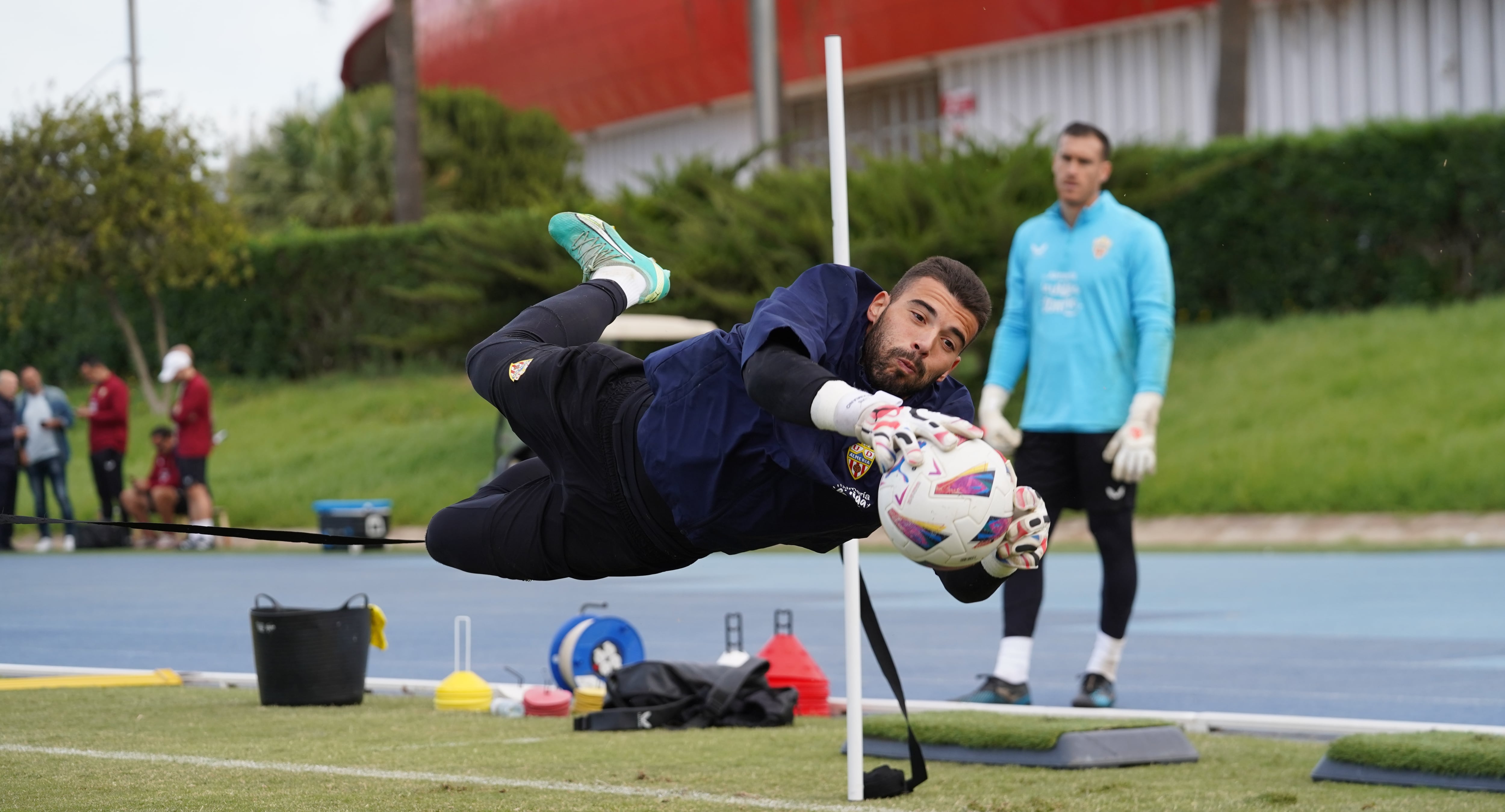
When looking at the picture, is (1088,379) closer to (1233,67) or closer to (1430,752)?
(1430,752)

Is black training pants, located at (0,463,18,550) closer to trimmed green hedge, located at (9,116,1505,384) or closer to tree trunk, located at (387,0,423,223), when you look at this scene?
trimmed green hedge, located at (9,116,1505,384)

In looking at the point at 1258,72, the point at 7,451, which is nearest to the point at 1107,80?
the point at 1258,72

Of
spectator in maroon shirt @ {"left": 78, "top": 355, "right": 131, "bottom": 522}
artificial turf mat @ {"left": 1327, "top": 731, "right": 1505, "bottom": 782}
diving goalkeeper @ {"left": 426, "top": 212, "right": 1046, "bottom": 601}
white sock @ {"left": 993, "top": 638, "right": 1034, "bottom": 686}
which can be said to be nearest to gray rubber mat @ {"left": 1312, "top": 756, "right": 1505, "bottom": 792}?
artificial turf mat @ {"left": 1327, "top": 731, "right": 1505, "bottom": 782}

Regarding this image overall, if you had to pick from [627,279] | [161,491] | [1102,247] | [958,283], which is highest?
[1102,247]

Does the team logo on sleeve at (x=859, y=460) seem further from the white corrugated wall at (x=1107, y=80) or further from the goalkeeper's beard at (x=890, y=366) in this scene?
the white corrugated wall at (x=1107, y=80)

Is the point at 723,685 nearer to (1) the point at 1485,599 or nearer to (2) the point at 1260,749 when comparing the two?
(2) the point at 1260,749

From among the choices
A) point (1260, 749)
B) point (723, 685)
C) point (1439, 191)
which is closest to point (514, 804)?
point (723, 685)

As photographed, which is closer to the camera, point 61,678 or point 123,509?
point 61,678

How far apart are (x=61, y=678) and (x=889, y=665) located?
4.68m

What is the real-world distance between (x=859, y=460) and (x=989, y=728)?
7.92 feet

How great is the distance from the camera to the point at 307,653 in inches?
301

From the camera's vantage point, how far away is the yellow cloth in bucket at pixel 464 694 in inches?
300

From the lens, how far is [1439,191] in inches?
838

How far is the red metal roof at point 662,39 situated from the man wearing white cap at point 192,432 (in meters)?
15.0
